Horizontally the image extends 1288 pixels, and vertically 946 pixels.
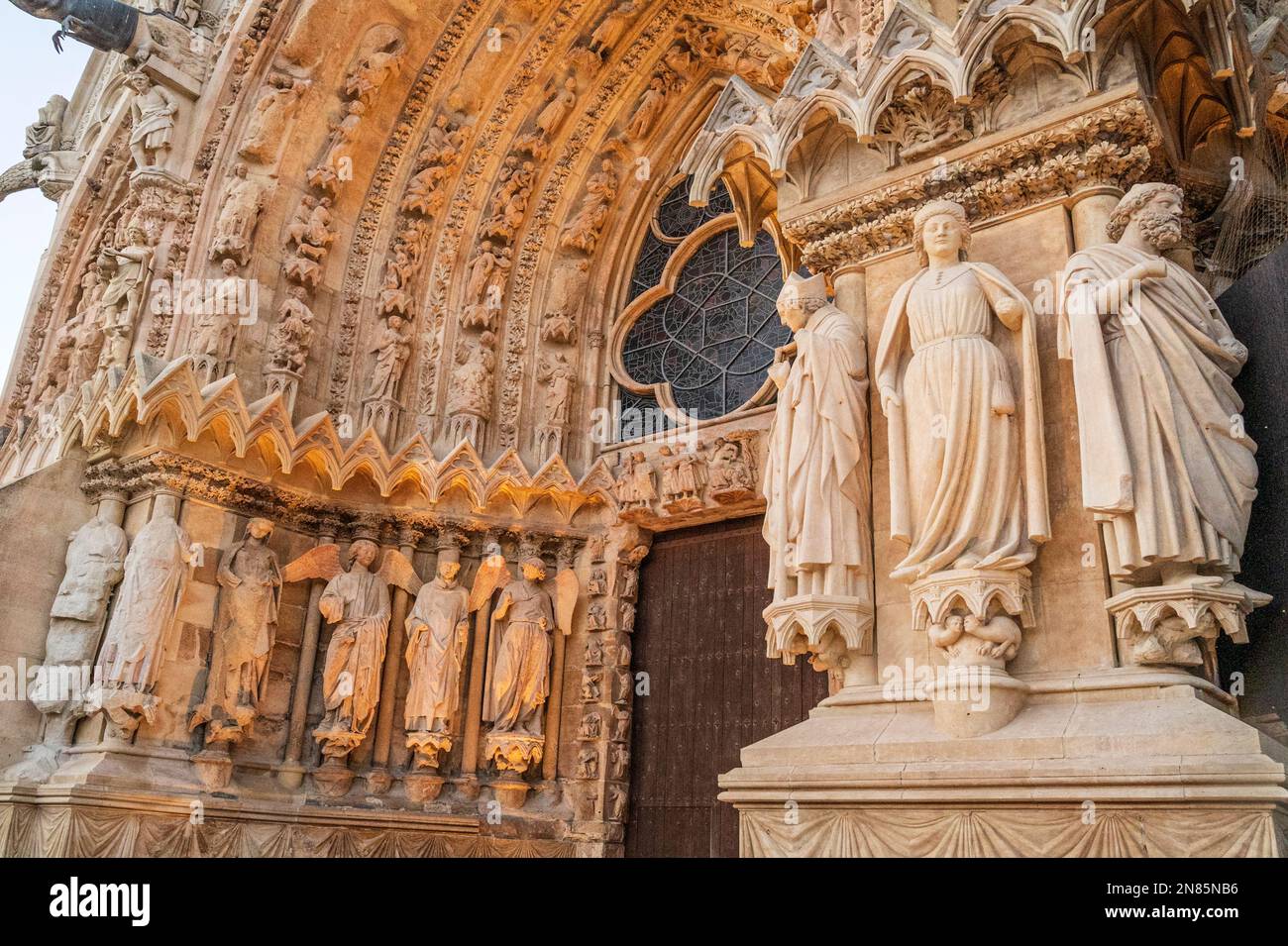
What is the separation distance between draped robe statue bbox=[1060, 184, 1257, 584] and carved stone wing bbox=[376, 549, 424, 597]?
6.06 meters

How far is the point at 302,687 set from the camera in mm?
8711

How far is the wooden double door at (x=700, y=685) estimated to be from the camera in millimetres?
8273

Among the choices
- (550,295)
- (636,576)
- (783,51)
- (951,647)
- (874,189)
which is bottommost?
(951,647)

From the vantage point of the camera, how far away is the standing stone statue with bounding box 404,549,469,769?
8602mm

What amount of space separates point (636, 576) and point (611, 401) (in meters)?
1.79

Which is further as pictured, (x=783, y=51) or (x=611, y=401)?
(x=611, y=401)

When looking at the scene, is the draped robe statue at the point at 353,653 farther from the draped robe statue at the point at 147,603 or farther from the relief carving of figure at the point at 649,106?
the relief carving of figure at the point at 649,106

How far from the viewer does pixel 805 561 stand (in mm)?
5020

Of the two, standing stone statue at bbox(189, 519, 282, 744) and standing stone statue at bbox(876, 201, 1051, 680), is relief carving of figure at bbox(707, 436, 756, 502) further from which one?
standing stone statue at bbox(189, 519, 282, 744)

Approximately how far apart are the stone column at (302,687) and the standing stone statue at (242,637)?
1.03ft

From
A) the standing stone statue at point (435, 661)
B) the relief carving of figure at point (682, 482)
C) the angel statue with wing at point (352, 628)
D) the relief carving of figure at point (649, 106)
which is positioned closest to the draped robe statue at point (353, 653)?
the angel statue with wing at point (352, 628)

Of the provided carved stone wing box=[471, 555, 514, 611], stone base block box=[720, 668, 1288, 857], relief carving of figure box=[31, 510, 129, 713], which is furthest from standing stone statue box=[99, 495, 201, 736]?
stone base block box=[720, 668, 1288, 857]

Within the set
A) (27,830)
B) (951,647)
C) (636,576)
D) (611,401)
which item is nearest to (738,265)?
(611,401)
